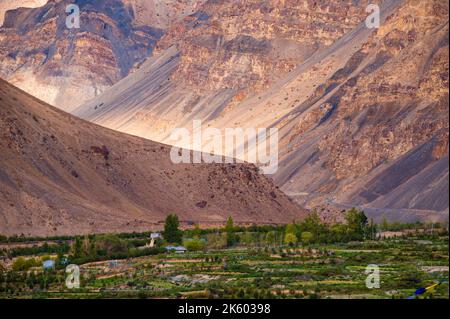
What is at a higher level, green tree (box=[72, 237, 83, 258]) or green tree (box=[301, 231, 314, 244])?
green tree (box=[301, 231, 314, 244])

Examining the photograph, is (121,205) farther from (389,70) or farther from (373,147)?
(389,70)

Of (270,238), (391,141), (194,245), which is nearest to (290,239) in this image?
(270,238)

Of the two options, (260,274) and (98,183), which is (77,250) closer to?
(260,274)

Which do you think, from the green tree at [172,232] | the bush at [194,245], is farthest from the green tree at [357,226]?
the green tree at [172,232]

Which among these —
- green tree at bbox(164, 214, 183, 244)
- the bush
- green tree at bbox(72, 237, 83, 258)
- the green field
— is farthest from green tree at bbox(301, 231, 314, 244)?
green tree at bbox(72, 237, 83, 258)

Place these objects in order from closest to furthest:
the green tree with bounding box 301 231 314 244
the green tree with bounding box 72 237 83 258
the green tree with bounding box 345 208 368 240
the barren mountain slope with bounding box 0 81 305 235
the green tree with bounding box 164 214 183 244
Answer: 1. the green tree with bounding box 72 237 83 258
2. the green tree with bounding box 301 231 314 244
3. the green tree with bounding box 164 214 183 244
4. the green tree with bounding box 345 208 368 240
5. the barren mountain slope with bounding box 0 81 305 235

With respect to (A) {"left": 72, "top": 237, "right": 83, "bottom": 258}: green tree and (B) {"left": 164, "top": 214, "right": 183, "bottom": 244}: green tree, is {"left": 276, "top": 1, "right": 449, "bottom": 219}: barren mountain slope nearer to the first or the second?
(B) {"left": 164, "top": 214, "right": 183, "bottom": 244}: green tree

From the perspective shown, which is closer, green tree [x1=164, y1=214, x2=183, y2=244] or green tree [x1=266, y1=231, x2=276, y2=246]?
green tree [x1=266, y1=231, x2=276, y2=246]

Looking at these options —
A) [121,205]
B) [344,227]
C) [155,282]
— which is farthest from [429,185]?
[155,282]
